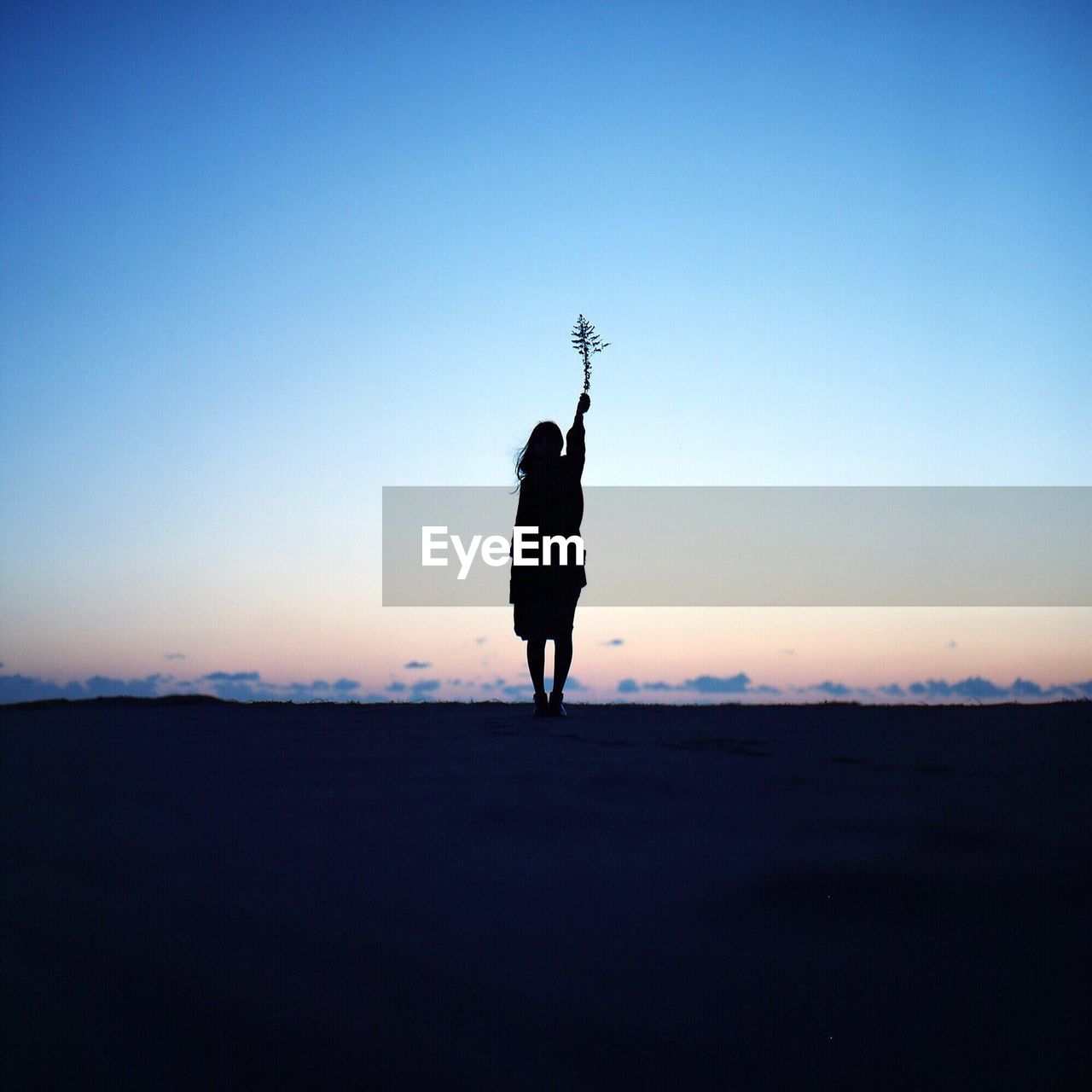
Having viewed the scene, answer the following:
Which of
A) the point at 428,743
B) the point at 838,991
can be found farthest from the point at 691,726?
the point at 838,991

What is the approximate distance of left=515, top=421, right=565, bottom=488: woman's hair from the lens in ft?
23.2

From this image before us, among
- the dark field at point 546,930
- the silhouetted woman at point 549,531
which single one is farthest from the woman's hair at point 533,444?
the dark field at point 546,930

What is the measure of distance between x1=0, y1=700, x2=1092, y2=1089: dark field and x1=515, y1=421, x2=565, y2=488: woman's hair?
4.18 meters

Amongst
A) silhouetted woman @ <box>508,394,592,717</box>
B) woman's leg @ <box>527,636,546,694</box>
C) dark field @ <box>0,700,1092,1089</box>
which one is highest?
silhouetted woman @ <box>508,394,592,717</box>

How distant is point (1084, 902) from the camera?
1.81 m

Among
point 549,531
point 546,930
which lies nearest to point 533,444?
point 549,531

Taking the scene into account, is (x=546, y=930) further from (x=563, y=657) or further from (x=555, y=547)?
(x=555, y=547)

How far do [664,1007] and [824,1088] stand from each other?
0.26m

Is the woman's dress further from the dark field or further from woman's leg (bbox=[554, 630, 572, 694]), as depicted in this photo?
the dark field

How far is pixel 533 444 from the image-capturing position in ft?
23.5

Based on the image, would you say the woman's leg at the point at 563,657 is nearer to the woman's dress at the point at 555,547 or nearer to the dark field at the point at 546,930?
the woman's dress at the point at 555,547

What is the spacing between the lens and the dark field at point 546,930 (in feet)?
4.32

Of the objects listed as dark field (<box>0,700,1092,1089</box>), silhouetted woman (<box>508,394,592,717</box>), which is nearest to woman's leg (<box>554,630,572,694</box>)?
silhouetted woman (<box>508,394,592,717</box>)

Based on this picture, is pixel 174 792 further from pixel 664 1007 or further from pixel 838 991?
pixel 838 991
